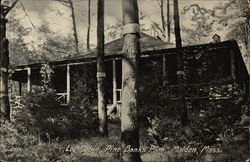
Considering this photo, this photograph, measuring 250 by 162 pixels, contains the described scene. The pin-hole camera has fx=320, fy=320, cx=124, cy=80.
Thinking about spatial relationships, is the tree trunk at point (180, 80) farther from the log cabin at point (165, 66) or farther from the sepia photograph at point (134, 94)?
the log cabin at point (165, 66)

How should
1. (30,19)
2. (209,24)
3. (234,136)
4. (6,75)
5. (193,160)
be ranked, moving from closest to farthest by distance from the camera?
(193,160)
(234,136)
(209,24)
(30,19)
(6,75)

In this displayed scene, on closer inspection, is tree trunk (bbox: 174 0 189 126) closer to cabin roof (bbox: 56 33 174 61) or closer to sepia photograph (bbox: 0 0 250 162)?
sepia photograph (bbox: 0 0 250 162)

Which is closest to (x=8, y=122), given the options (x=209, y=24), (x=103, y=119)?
(x=103, y=119)

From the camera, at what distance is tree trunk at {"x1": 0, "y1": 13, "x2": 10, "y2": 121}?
7.86 m

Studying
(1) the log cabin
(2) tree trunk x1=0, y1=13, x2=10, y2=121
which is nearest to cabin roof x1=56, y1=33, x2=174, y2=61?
(1) the log cabin

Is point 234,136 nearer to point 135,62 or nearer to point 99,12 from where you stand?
point 135,62

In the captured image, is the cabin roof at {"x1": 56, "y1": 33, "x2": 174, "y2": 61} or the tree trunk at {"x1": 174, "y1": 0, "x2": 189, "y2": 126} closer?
the tree trunk at {"x1": 174, "y1": 0, "x2": 189, "y2": 126}

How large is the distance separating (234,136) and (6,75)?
555cm

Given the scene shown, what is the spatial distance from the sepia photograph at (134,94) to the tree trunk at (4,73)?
25 mm

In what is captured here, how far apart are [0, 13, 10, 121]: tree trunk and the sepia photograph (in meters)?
0.02

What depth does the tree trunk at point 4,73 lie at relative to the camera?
7.86 m

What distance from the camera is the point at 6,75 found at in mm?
7973

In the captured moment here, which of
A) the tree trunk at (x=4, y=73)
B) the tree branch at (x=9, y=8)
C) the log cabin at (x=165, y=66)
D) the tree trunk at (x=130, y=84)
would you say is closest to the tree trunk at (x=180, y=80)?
the log cabin at (x=165, y=66)

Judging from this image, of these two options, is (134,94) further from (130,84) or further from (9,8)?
(9,8)
